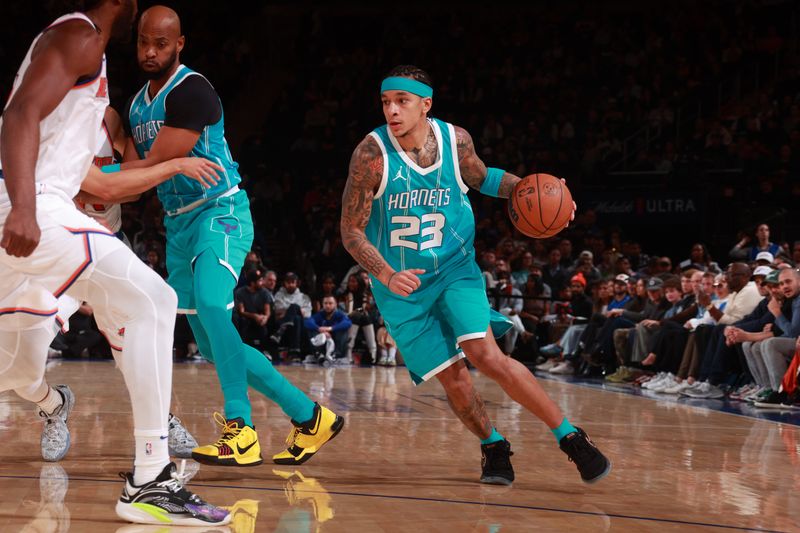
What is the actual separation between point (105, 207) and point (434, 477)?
81.7 inches

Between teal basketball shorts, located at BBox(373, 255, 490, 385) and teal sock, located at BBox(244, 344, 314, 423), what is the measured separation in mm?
544

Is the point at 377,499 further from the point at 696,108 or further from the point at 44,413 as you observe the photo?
the point at 696,108

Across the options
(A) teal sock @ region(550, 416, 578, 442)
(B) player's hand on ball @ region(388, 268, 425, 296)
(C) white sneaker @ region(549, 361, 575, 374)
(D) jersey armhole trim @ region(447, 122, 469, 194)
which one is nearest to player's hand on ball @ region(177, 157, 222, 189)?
(B) player's hand on ball @ region(388, 268, 425, 296)

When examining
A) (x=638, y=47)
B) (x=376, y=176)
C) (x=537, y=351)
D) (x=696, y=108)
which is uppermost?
(x=638, y=47)

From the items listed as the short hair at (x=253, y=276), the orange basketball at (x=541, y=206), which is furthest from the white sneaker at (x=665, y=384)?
the short hair at (x=253, y=276)

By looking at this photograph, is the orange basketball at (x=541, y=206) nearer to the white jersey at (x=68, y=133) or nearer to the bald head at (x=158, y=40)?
the bald head at (x=158, y=40)

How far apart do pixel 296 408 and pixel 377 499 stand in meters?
0.93

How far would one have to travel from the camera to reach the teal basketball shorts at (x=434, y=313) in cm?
430

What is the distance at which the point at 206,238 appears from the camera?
4453 millimetres

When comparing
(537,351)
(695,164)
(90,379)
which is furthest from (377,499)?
(695,164)

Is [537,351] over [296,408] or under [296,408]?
under

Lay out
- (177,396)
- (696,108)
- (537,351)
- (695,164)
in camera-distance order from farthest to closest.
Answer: (696,108), (695,164), (537,351), (177,396)

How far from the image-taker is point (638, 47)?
66.0 feet

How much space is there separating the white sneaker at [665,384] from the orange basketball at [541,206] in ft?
18.6
